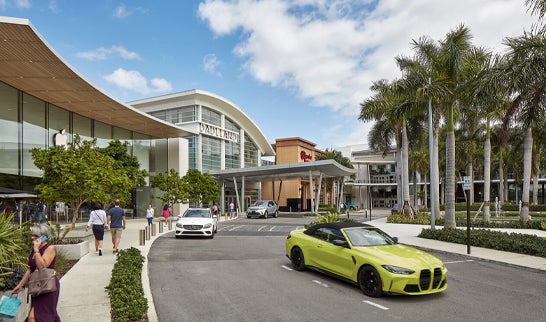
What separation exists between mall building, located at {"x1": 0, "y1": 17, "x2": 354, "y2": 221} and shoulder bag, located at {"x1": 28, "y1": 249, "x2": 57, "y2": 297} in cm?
1520

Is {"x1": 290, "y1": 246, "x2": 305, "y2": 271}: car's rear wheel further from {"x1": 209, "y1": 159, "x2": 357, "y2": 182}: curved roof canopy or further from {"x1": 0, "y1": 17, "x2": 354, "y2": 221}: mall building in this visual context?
{"x1": 209, "y1": 159, "x2": 357, "y2": 182}: curved roof canopy

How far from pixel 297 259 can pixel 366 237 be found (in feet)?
7.31

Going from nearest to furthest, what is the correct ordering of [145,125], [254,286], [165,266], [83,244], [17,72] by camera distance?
[254,286], [165,266], [83,244], [17,72], [145,125]

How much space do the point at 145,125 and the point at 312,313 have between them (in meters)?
33.4

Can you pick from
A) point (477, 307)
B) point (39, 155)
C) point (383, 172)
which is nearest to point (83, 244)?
point (39, 155)

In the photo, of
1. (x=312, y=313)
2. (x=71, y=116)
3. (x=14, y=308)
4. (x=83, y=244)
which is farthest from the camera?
(x=71, y=116)

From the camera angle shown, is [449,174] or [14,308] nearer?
[14,308]

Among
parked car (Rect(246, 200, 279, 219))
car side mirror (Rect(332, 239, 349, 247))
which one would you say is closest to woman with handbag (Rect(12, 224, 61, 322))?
car side mirror (Rect(332, 239, 349, 247))

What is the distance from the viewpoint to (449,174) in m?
18.5

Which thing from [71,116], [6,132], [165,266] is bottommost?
[165,266]

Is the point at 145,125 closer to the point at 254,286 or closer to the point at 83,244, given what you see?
the point at 83,244

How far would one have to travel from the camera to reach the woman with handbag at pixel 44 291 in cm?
498

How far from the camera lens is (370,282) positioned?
803 centimetres

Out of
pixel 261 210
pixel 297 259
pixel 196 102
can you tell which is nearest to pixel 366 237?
pixel 297 259
